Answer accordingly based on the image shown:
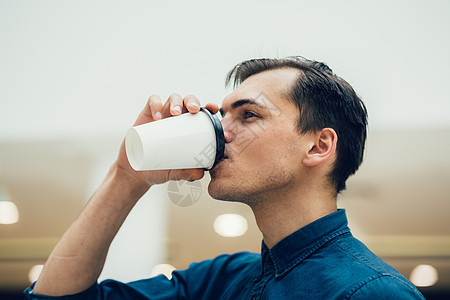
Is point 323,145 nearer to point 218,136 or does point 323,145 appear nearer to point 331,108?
point 331,108

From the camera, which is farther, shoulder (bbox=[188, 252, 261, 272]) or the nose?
shoulder (bbox=[188, 252, 261, 272])

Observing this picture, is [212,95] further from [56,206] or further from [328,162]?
[56,206]

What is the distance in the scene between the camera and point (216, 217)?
1.94 meters

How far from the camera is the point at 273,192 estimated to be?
1.01m

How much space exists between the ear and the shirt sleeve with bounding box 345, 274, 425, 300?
1.12ft

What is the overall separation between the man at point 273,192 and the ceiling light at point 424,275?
103 cm

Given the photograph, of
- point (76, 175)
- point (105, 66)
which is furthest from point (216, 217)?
point (105, 66)

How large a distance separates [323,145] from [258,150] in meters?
0.19

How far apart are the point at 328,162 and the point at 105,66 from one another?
3.96ft

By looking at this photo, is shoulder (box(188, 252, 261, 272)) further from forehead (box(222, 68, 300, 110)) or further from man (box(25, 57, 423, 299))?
forehead (box(222, 68, 300, 110))

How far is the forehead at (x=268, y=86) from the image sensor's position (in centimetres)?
105

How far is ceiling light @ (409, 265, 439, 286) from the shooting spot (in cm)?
187

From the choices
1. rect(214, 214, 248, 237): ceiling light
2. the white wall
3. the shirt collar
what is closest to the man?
the shirt collar

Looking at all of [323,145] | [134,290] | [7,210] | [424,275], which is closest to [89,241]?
[134,290]
